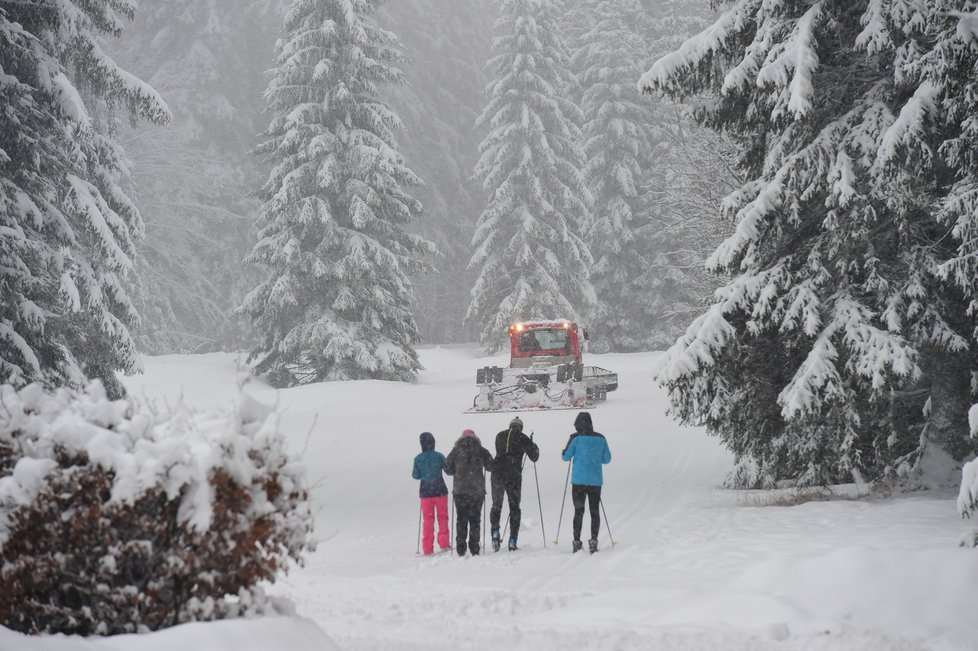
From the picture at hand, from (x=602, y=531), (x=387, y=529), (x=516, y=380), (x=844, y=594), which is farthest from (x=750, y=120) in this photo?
(x=516, y=380)

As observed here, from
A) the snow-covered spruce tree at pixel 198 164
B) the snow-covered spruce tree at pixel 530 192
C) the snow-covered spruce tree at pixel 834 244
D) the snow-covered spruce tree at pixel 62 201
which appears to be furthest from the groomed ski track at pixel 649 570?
the snow-covered spruce tree at pixel 198 164

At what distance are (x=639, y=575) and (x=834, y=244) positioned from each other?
172 inches

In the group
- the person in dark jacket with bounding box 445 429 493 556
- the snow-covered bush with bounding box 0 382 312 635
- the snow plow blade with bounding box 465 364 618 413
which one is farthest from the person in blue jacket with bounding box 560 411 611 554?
the snow plow blade with bounding box 465 364 618 413

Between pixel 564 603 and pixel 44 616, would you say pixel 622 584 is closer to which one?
pixel 564 603

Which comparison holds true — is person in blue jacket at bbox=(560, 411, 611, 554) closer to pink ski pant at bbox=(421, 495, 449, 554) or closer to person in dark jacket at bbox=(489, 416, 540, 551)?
person in dark jacket at bbox=(489, 416, 540, 551)

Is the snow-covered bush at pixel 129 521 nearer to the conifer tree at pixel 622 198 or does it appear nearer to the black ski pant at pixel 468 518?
the black ski pant at pixel 468 518

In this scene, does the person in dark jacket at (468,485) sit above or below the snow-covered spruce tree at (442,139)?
below

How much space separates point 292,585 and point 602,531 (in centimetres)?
429

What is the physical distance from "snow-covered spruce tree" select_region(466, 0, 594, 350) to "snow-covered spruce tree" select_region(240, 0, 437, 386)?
8.31m

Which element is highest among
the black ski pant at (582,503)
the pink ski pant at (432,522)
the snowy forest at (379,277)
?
the snowy forest at (379,277)

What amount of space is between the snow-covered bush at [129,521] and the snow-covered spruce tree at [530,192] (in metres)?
31.0

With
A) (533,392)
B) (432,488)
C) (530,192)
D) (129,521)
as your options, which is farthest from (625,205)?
(129,521)

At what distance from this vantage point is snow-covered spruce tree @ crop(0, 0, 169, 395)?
10812mm

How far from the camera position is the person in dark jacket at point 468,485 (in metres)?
10.2
